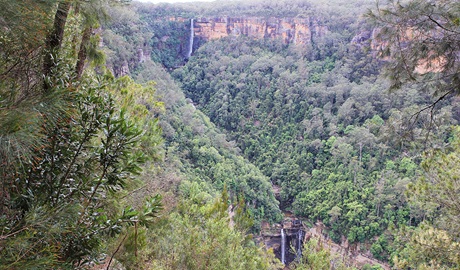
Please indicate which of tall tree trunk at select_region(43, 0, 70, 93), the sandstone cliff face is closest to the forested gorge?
tall tree trunk at select_region(43, 0, 70, 93)

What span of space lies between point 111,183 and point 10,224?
496 mm

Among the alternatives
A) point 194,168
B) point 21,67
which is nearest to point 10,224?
point 21,67

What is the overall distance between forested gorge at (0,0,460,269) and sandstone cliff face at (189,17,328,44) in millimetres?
498

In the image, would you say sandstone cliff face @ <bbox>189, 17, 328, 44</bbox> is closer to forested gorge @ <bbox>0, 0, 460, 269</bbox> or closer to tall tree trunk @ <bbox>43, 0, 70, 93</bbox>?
forested gorge @ <bbox>0, 0, 460, 269</bbox>

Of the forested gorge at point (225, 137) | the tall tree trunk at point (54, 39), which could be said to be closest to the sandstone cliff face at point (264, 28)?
the forested gorge at point (225, 137)

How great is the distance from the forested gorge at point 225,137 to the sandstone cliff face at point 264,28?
50 cm

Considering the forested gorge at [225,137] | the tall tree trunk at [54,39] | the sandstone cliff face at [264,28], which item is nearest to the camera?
the forested gorge at [225,137]

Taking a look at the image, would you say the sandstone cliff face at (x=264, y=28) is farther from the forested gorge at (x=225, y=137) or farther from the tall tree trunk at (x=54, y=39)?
the tall tree trunk at (x=54, y=39)

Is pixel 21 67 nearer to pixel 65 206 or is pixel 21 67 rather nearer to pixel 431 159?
pixel 65 206

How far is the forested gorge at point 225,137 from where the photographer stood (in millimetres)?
1383

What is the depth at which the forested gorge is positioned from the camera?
1383 mm

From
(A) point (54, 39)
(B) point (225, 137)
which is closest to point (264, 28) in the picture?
(B) point (225, 137)

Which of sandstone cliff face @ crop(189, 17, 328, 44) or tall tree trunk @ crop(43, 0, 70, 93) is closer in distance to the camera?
tall tree trunk @ crop(43, 0, 70, 93)

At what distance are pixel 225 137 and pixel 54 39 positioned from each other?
21.6 meters
